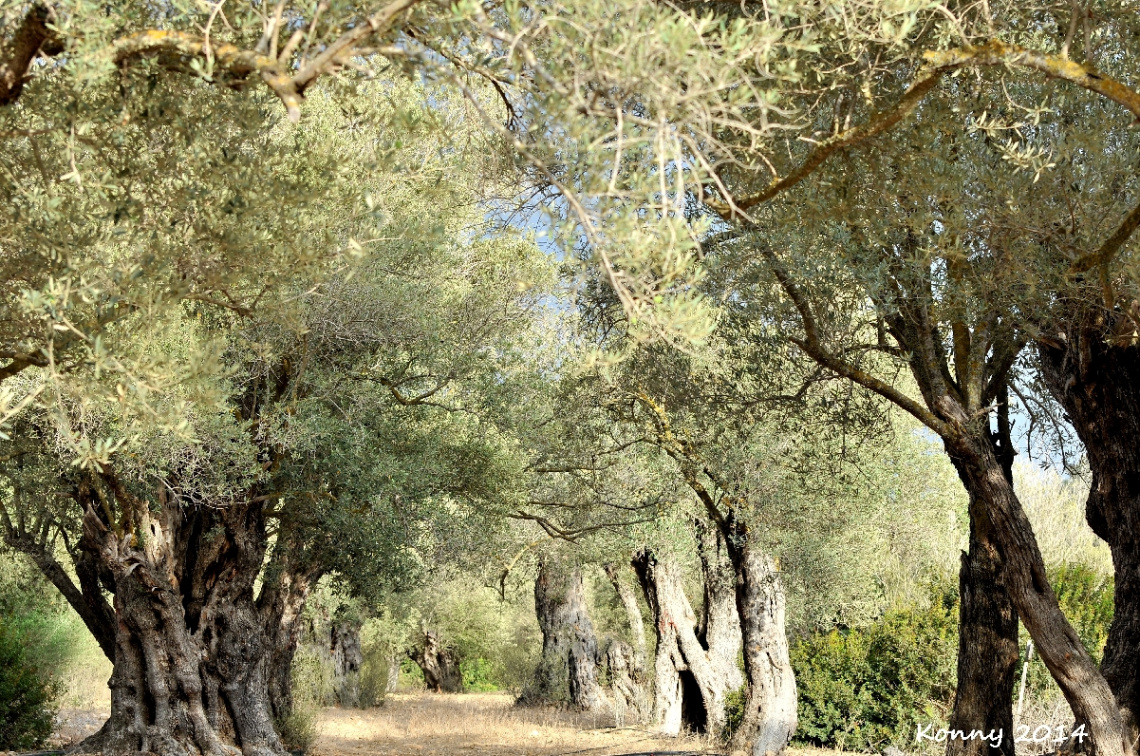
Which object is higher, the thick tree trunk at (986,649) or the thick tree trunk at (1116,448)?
the thick tree trunk at (1116,448)

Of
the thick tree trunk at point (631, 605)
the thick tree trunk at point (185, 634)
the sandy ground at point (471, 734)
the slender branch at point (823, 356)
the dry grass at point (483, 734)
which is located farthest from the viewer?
the thick tree trunk at point (631, 605)

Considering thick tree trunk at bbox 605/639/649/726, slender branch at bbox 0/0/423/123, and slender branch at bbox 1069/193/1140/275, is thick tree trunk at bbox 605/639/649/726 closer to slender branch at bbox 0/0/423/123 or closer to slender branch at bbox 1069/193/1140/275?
slender branch at bbox 1069/193/1140/275

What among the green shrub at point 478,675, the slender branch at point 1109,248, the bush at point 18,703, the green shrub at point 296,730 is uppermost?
the slender branch at point 1109,248

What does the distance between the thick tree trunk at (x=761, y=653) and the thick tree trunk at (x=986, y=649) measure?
19.6 ft

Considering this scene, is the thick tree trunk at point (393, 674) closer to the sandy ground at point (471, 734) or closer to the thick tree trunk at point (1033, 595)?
the sandy ground at point (471, 734)

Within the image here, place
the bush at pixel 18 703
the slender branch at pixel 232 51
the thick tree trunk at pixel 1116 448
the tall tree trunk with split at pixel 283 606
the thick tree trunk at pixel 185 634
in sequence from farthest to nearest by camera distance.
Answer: the tall tree trunk with split at pixel 283 606
the bush at pixel 18 703
the thick tree trunk at pixel 185 634
the thick tree trunk at pixel 1116 448
the slender branch at pixel 232 51

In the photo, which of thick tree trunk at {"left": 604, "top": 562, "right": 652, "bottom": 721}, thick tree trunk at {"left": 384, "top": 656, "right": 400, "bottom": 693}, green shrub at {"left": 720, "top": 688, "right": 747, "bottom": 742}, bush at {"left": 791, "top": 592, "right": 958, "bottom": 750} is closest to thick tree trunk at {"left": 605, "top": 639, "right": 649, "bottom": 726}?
thick tree trunk at {"left": 604, "top": 562, "right": 652, "bottom": 721}

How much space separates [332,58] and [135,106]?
1975mm

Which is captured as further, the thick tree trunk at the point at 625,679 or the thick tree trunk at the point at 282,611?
the thick tree trunk at the point at 625,679

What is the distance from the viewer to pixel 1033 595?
8125 mm

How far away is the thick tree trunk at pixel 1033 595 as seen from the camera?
307 inches

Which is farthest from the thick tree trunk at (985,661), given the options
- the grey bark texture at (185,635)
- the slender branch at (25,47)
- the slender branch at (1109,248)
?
the grey bark texture at (185,635)

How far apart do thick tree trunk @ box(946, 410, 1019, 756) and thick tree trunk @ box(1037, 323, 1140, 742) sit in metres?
0.76

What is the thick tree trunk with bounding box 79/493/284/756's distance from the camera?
13281mm
